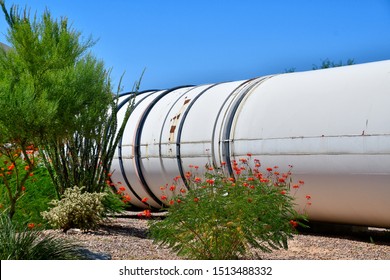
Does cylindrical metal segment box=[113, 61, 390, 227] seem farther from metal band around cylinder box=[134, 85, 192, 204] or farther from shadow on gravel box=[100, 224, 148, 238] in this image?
shadow on gravel box=[100, 224, 148, 238]

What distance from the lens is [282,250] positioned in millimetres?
9289

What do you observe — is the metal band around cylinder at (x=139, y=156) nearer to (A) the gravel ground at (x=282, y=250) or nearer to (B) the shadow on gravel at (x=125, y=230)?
(A) the gravel ground at (x=282, y=250)

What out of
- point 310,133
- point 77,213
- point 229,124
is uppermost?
point 229,124

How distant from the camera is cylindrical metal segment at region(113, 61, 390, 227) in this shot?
32.6 feet

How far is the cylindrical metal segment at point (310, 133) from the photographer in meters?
9.93

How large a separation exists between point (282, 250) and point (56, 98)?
12.5ft

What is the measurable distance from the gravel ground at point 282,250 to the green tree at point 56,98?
1.24m

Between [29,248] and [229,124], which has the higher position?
[229,124]

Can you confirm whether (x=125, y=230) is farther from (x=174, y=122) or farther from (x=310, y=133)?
(x=310, y=133)

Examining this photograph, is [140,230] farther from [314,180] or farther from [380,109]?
[380,109]

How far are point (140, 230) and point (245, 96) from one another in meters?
2.87

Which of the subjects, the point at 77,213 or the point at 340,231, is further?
the point at 340,231

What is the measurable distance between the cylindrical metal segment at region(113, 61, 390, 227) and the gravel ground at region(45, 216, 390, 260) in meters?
0.43

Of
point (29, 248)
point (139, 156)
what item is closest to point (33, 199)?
point (139, 156)
